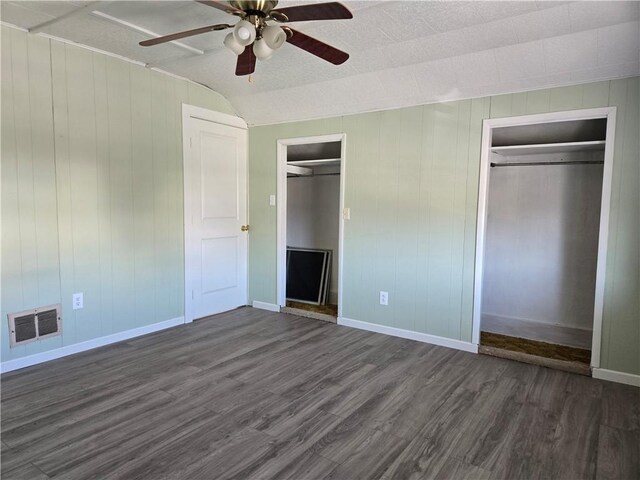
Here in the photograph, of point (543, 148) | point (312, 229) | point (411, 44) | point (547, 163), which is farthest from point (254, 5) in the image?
point (312, 229)

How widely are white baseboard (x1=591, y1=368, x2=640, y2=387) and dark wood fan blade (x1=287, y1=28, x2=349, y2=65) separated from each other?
2935mm

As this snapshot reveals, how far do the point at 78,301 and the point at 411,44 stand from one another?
3383 millimetres

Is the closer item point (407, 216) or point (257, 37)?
point (257, 37)

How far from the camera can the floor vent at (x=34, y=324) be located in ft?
9.61

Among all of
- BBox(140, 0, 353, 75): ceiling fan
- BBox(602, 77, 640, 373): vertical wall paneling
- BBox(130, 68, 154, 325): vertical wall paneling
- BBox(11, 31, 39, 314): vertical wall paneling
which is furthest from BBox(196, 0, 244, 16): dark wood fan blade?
BBox(602, 77, 640, 373): vertical wall paneling

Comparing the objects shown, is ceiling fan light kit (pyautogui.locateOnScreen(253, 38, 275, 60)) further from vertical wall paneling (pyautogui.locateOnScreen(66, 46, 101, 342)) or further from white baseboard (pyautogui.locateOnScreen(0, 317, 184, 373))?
white baseboard (pyautogui.locateOnScreen(0, 317, 184, 373))

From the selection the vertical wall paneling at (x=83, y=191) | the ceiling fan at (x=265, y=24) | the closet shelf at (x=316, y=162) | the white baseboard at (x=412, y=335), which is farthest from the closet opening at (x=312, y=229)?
the ceiling fan at (x=265, y=24)

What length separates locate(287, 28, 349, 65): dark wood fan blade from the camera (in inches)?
85.4

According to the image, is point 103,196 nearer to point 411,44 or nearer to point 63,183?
point 63,183

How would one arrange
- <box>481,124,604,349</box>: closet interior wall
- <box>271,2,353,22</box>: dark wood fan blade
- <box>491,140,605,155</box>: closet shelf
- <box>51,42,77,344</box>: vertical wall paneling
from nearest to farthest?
1. <box>271,2,353,22</box>: dark wood fan blade
2. <box>51,42,77,344</box>: vertical wall paneling
3. <box>491,140,605,155</box>: closet shelf
4. <box>481,124,604,349</box>: closet interior wall

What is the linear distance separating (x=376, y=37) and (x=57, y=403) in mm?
3292

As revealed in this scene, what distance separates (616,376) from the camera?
9.66ft

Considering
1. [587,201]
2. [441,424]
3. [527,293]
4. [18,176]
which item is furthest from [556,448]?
[18,176]

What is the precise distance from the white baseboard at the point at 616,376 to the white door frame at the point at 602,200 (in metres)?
0.05
